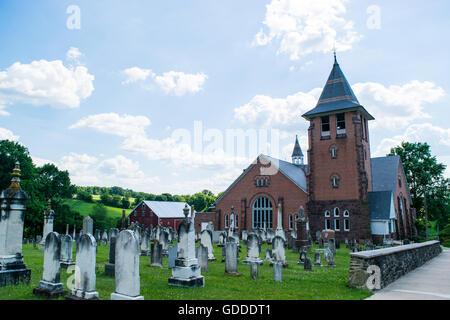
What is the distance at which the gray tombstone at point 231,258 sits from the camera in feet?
40.1

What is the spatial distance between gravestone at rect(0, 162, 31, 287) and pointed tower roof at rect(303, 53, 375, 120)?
99.1 ft

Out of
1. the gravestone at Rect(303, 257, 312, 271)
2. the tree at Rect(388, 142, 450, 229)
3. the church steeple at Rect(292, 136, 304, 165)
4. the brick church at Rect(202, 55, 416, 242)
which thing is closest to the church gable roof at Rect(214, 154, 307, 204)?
the brick church at Rect(202, 55, 416, 242)

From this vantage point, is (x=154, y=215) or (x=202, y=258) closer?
(x=202, y=258)

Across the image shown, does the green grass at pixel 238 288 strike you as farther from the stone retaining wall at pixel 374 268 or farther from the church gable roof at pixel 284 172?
the church gable roof at pixel 284 172

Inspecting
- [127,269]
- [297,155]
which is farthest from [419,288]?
[297,155]

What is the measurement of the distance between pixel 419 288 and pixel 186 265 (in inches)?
280

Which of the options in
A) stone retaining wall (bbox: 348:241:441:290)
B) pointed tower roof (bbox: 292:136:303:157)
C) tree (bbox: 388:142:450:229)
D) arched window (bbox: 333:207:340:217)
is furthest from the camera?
pointed tower roof (bbox: 292:136:303:157)

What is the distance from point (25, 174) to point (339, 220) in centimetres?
3380

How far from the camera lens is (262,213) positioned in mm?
38094

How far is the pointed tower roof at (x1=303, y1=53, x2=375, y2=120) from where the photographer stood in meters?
33.0

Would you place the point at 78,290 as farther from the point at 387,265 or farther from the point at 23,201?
the point at 387,265

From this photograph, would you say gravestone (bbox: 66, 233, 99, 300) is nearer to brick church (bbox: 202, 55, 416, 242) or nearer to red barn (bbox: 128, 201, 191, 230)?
brick church (bbox: 202, 55, 416, 242)

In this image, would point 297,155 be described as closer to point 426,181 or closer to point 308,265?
point 426,181
